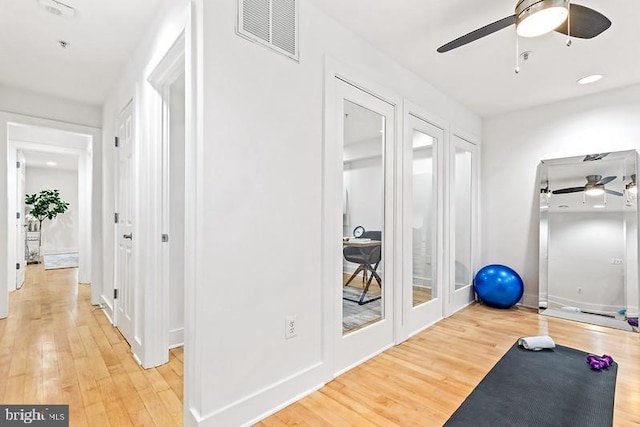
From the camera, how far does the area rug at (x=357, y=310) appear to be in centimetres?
231

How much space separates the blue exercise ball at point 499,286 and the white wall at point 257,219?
2.71m

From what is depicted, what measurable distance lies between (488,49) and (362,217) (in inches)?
71.0

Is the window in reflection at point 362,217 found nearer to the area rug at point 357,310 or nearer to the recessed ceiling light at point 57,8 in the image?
the area rug at point 357,310

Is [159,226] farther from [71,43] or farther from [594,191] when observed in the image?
[594,191]

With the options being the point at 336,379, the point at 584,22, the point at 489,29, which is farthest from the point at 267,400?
the point at 584,22

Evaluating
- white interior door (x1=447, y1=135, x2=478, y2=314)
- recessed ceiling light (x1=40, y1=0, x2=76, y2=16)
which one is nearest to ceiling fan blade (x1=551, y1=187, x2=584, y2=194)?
white interior door (x1=447, y1=135, x2=478, y2=314)

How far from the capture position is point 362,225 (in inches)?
97.7

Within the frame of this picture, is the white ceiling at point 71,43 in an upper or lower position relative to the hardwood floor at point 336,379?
upper

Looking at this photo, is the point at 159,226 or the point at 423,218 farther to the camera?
the point at 423,218

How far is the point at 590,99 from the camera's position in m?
3.55

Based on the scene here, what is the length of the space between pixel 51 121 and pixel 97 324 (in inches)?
96.2

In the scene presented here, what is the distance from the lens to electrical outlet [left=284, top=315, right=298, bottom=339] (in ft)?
6.06

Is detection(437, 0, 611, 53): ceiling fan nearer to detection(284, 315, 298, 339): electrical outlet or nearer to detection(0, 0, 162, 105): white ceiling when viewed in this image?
detection(284, 315, 298, 339): electrical outlet

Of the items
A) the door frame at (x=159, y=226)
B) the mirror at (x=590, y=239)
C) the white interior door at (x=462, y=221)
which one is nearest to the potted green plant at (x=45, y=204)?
the door frame at (x=159, y=226)
